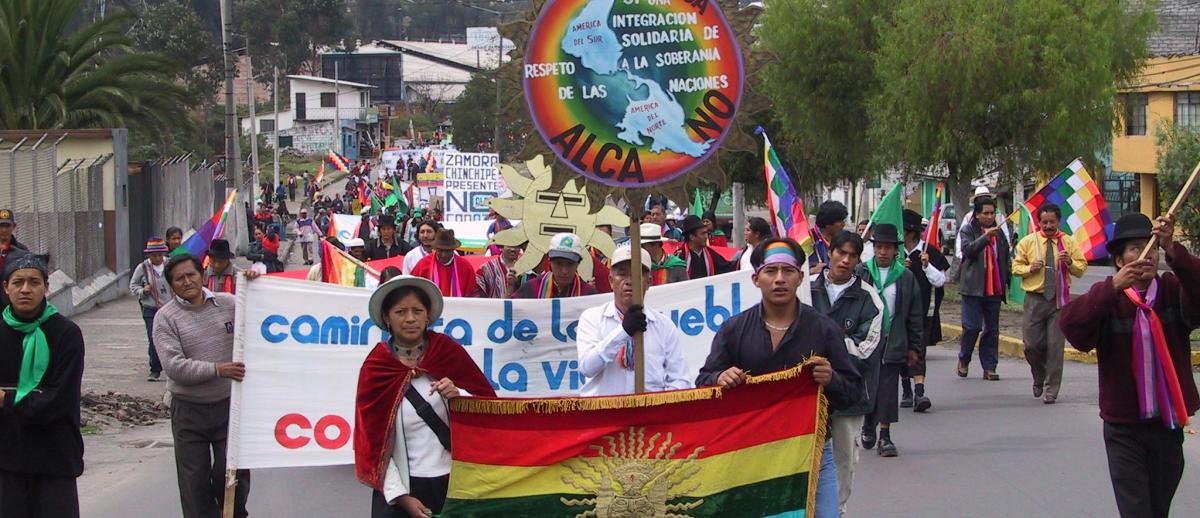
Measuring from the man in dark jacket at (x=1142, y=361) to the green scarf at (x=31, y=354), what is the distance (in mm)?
4347

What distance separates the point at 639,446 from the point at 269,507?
4.00 metres

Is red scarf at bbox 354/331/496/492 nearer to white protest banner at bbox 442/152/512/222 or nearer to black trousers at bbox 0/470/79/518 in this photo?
black trousers at bbox 0/470/79/518

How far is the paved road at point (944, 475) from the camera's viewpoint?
8.50 m

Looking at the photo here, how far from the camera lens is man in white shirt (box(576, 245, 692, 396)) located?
6.34 m

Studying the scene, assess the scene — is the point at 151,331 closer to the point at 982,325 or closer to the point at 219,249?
the point at 219,249

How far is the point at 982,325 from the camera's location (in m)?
13.6

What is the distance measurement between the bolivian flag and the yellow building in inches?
1301

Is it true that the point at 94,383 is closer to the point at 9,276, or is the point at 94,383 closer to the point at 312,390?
the point at 312,390

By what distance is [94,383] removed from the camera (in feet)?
49.2

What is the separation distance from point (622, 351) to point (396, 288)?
4.47 feet

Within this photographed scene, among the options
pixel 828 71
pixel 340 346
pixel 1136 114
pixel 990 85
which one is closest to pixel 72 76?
pixel 828 71

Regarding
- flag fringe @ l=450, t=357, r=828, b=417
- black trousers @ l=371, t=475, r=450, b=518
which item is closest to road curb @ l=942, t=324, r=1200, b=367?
flag fringe @ l=450, t=357, r=828, b=417

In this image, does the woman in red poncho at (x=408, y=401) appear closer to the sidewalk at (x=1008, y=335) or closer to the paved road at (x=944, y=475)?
the paved road at (x=944, y=475)

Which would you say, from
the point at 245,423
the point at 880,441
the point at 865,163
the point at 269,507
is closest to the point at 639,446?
the point at 245,423
